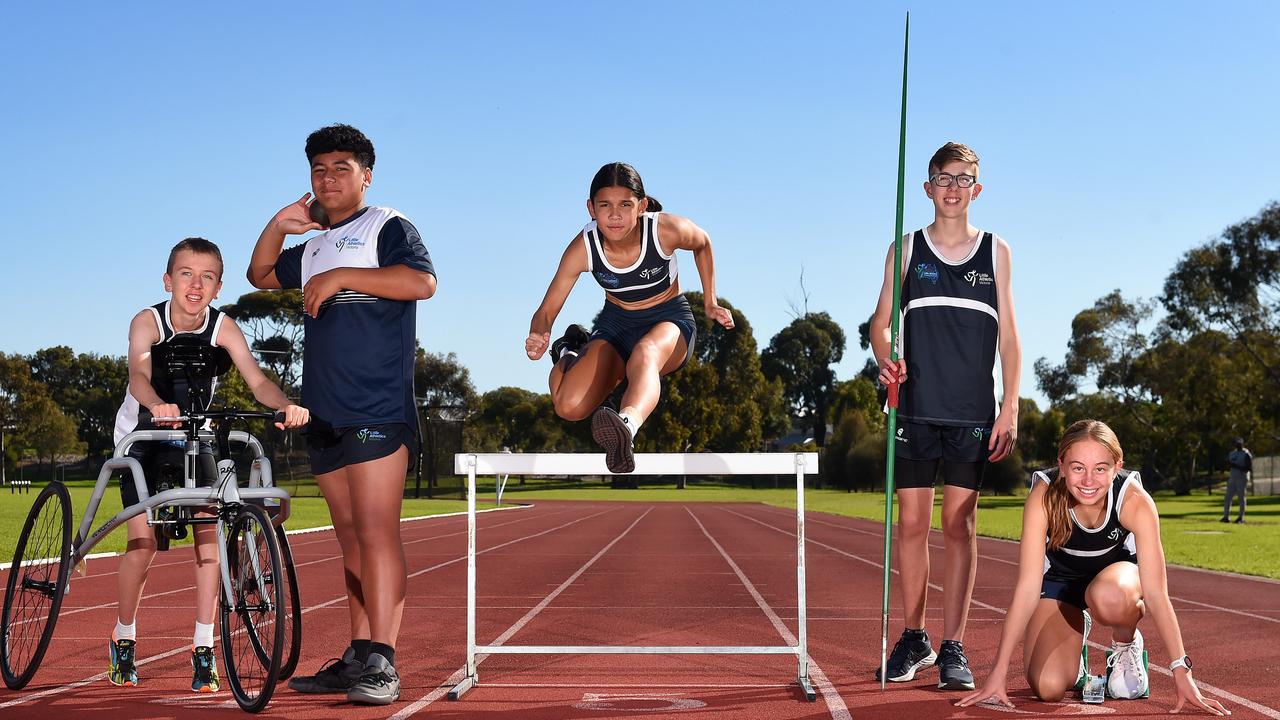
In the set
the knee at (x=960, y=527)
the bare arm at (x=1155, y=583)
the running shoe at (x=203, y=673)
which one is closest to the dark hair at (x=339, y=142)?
the running shoe at (x=203, y=673)

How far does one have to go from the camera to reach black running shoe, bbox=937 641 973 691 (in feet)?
17.3

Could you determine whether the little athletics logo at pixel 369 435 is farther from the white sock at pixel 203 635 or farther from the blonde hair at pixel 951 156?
the blonde hair at pixel 951 156

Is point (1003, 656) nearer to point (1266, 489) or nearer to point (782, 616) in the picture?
point (782, 616)

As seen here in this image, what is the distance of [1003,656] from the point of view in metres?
4.68

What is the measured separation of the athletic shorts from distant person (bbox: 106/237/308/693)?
1.53 meters

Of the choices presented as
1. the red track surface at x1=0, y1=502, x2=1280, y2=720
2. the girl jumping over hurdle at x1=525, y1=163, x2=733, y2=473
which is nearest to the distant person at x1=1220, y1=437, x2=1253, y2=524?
the red track surface at x1=0, y1=502, x2=1280, y2=720

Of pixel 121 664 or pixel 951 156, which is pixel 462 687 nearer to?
pixel 121 664

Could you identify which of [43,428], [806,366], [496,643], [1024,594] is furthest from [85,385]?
[1024,594]

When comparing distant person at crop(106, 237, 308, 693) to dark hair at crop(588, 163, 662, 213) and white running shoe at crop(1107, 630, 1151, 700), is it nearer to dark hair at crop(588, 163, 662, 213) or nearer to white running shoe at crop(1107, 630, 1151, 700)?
dark hair at crop(588, 163, 662, 213)

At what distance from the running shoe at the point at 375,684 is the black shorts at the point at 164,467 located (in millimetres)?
1113

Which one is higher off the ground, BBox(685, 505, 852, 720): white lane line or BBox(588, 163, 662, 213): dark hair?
BBox(588, 163, 662, 213): dark hair

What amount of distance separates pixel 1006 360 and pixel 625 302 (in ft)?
5.86

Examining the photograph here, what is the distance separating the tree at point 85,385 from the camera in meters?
86.4

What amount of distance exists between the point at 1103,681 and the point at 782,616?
4.30 meters
